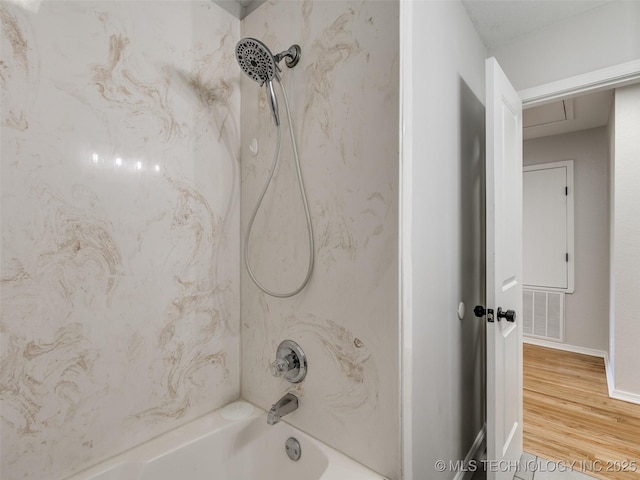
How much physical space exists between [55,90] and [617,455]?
124 inches

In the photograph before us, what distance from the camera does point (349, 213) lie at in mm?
1092

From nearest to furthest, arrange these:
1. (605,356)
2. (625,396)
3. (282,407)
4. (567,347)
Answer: (282,407) → (625,396) → (605,356) → (567,347)

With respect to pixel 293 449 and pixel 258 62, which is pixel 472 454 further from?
pixel 258 62

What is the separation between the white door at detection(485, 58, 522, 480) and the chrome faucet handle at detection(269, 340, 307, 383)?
81cm

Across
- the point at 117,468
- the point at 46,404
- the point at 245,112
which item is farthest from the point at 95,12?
the point at 117,468

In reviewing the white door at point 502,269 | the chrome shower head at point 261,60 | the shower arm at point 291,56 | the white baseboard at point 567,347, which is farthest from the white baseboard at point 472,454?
the white baseboard at point 567,347

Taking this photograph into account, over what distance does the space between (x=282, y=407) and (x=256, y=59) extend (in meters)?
1.24

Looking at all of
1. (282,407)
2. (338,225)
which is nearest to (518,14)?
(338,225)

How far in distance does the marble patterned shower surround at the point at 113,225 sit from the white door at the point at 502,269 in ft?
3.65

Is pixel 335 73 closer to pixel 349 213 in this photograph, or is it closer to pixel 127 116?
pixel 349 213

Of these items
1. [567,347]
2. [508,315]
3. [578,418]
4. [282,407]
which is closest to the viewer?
[282,407]

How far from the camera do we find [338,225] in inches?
44.1

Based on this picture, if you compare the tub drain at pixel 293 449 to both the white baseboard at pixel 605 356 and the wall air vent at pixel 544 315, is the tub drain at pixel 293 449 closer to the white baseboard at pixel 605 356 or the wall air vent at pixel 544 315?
the white baseboard at pixel 605 356

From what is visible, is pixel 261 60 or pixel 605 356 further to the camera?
pixel 605 356
